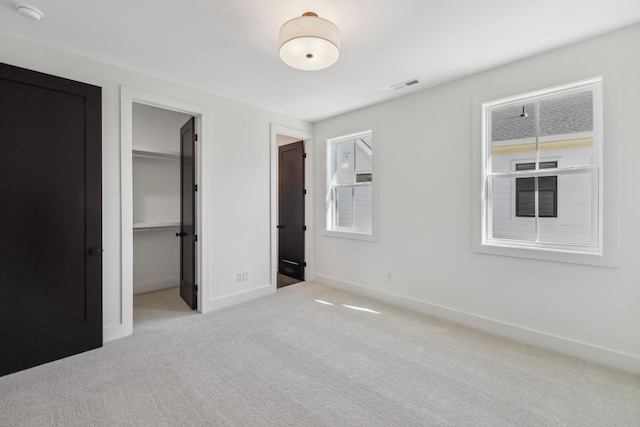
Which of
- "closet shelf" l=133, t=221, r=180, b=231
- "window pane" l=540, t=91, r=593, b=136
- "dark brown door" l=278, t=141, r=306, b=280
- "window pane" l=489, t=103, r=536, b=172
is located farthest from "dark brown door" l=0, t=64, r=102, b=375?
"window pane" l=540, t=91, r=593, b=136

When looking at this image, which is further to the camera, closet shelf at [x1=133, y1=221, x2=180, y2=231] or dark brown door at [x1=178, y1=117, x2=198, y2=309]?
closet shelf at [x1=133, y1=221, x2=180, y2=231]

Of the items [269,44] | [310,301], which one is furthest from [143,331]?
[269,44]

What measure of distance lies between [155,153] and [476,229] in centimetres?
440

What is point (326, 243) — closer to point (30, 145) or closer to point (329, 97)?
point (329, 97)

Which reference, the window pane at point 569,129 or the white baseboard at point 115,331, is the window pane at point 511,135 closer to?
the window pane at point 569,129

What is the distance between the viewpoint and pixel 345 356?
8.17ft

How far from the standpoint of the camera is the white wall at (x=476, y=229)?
7.42 ft

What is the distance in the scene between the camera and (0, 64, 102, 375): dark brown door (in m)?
2.20

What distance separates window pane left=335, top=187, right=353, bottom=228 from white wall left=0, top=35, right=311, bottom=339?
1.18m

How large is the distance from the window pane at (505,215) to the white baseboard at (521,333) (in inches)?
36.1

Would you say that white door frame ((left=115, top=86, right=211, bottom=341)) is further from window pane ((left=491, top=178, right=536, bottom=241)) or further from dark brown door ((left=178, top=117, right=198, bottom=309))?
window pane ((left=491, top=178, right=536, bottom=241))

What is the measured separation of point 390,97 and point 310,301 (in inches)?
115

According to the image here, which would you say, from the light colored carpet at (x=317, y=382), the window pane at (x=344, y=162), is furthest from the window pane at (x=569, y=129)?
the window pane at (x=344, y=162)

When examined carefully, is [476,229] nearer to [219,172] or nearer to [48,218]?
[219,172]
